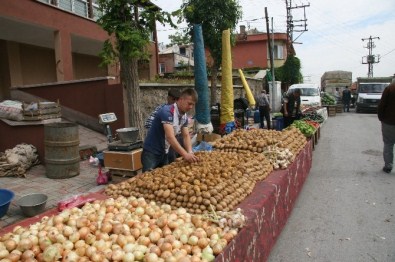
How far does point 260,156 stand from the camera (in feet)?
16.6

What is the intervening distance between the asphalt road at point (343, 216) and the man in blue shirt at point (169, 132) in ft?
5.87

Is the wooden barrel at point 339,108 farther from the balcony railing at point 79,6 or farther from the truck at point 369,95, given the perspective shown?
the balcony railing at point 79,6

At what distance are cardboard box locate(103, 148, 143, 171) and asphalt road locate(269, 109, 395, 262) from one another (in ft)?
9.81

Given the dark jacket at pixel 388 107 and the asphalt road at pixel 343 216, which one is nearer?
the asphalt road at pixel 343 216

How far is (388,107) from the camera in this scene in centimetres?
692

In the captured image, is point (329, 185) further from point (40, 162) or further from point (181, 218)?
point (40, 162)

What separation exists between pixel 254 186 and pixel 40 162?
5995 mm

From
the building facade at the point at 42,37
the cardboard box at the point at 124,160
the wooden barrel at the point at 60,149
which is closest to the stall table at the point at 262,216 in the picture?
the cardboard box at the point at 124,160

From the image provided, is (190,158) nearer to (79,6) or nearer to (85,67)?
(79,6)

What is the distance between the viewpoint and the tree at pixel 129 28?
689 centimetres

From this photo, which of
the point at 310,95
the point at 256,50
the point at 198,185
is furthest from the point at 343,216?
the point at 256,50

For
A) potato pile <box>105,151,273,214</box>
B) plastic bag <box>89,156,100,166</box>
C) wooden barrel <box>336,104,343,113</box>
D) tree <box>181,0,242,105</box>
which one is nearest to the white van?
wooden barrel <box>336,104,343,113</box>

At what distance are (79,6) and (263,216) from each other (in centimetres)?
1368

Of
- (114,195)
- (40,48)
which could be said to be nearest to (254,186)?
(114,195)
